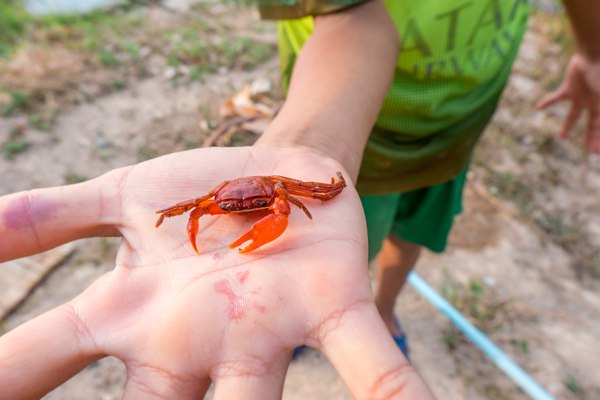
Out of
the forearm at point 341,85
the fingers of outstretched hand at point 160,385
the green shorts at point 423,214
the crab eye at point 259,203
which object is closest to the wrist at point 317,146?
the forearm at point 341,85

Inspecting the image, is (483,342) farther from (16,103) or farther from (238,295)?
(16,103)

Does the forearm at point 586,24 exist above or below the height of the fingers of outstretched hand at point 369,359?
above

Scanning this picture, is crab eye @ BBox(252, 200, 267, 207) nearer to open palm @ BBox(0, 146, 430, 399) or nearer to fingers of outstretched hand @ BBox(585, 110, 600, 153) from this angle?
open palm @ BBox(0, 146, 430, 399)

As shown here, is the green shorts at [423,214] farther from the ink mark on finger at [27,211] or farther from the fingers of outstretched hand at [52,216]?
the ink mark on finger at [27,211]

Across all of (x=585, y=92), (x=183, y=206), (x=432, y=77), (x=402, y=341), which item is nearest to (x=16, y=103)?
(x=183, y=206)

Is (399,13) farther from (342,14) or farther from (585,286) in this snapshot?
(585,286)
